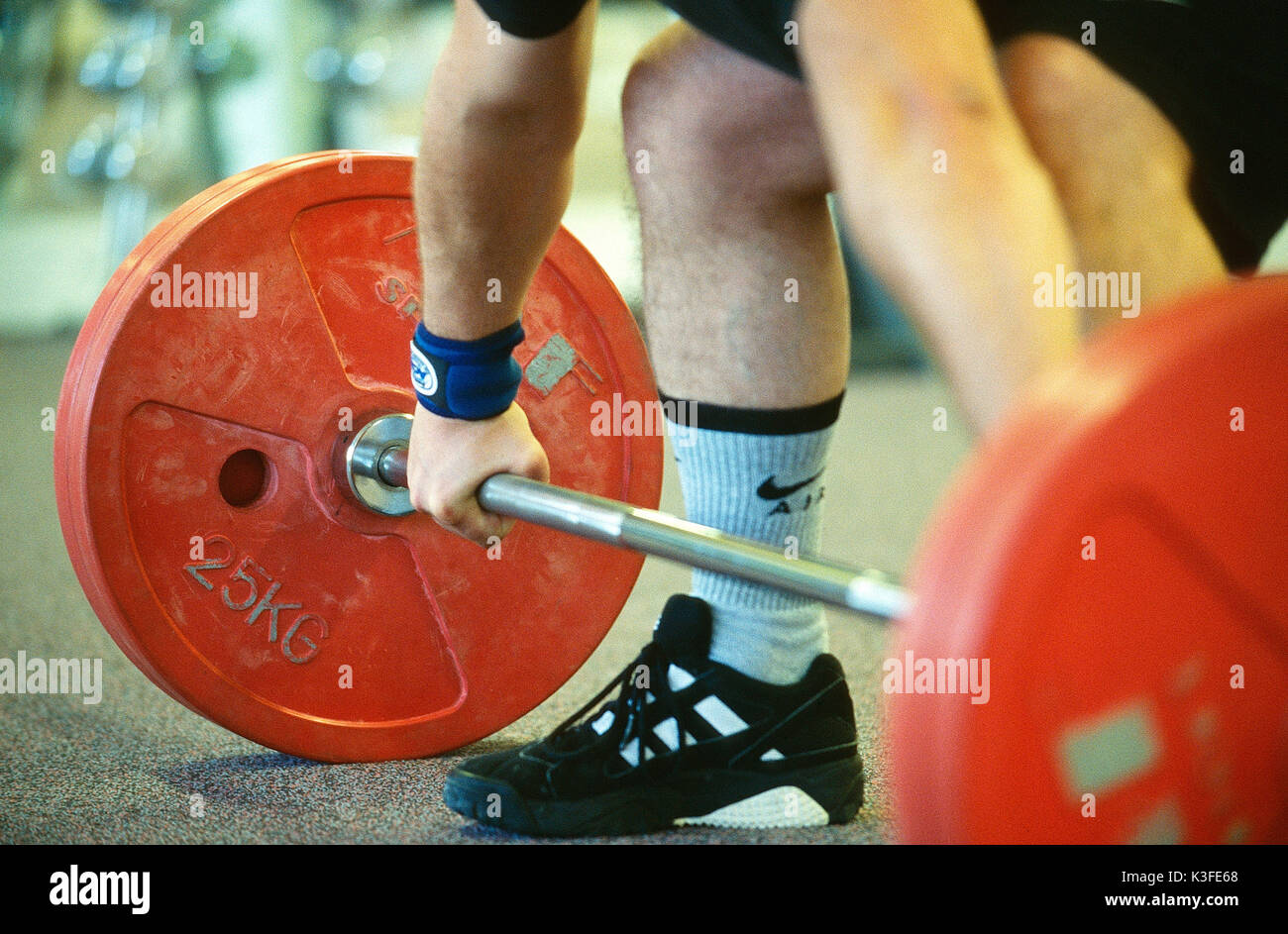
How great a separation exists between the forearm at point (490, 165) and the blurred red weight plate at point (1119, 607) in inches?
17.2

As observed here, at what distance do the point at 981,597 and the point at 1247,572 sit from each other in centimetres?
15

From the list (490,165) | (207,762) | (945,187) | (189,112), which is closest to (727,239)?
(490,165)

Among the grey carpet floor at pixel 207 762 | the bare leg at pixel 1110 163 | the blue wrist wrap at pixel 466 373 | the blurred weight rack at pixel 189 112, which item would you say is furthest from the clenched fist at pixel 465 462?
the blurred weight rack at pixel 189 112

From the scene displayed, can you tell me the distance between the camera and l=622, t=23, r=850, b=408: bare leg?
845 millimetres

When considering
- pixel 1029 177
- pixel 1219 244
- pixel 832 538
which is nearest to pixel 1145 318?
pixel 1029 177

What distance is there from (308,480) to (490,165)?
37 cm

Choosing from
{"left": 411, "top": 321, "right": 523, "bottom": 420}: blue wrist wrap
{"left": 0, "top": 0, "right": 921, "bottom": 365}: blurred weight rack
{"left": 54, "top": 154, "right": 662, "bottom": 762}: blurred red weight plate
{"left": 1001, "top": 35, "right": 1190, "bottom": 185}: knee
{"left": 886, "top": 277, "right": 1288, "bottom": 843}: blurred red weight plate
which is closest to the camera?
{"left": 886, "top": 277, "right": 1288, "bottom": 843}: blurred red weight plate

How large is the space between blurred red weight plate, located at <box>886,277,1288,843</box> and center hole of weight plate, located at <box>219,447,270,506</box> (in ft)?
2.30

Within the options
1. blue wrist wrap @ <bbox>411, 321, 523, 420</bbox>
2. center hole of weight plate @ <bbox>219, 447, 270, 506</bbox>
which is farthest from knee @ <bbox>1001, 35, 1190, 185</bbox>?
center hole of weight plate @ <bbox>219, 447, 270, 506</bbox>

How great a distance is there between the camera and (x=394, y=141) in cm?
513

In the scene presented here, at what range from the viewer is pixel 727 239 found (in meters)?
0.89

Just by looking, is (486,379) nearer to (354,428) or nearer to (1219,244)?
(354,428)

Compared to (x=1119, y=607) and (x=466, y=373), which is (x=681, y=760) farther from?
(x=1119, y=607)

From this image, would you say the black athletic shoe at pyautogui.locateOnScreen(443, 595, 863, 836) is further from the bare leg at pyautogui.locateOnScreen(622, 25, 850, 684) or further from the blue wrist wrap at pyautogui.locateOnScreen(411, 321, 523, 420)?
the blue wrist wrap at pyautogui.locateOnScreen(411, 321, 523, 420)
